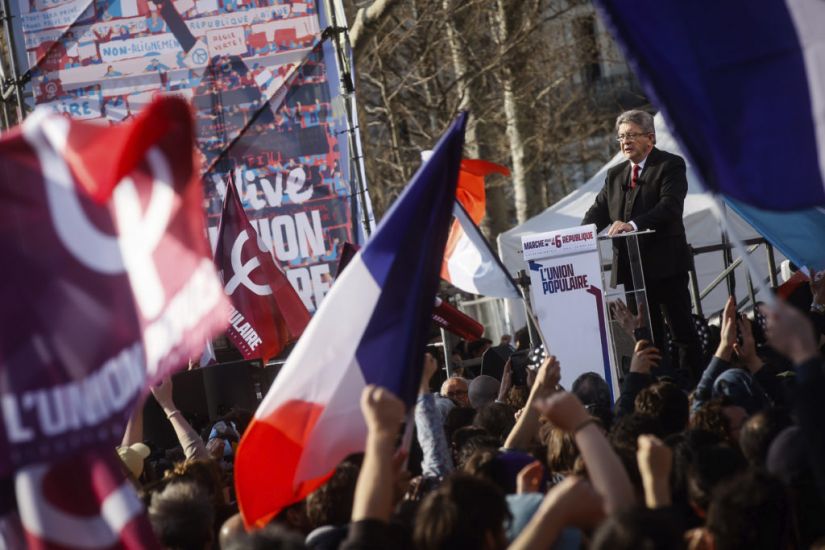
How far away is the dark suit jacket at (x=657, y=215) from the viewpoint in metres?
6.95

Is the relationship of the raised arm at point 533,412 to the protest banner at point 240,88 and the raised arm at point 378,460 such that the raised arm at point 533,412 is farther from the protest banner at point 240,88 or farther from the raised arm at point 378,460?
the protest banner at point 240,88

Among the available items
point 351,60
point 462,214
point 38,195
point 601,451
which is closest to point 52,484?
point 38,195

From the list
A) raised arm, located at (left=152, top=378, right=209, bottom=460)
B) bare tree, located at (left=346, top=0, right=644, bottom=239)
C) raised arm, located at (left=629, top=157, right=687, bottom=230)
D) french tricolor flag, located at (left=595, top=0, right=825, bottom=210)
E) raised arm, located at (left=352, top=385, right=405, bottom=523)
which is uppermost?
bare tree, located at (left=346, top=0, right=644, bottom=239)

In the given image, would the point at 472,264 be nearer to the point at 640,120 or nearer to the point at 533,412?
the point at 640,120

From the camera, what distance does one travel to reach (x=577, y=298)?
22.9 ft

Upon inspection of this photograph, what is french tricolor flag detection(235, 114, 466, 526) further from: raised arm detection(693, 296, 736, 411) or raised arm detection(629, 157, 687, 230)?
raised arm detection(629, 157, 687, 230)

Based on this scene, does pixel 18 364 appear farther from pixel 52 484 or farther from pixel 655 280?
pixel 655 280

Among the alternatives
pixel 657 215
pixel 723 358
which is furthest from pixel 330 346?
pixel 657 215

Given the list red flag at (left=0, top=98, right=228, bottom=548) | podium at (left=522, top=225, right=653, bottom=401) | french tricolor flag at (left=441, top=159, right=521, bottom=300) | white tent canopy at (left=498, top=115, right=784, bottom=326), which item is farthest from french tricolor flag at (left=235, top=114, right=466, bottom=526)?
white tent canopy at (left=498, top=115, right=784, bottom=326)

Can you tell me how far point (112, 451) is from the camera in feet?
11.2

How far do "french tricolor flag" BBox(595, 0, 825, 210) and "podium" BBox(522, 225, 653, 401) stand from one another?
8.59 feet

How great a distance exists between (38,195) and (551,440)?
6.51 feet

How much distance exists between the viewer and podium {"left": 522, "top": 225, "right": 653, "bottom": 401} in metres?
6.89

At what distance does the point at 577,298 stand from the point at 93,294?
3992 millimetres
